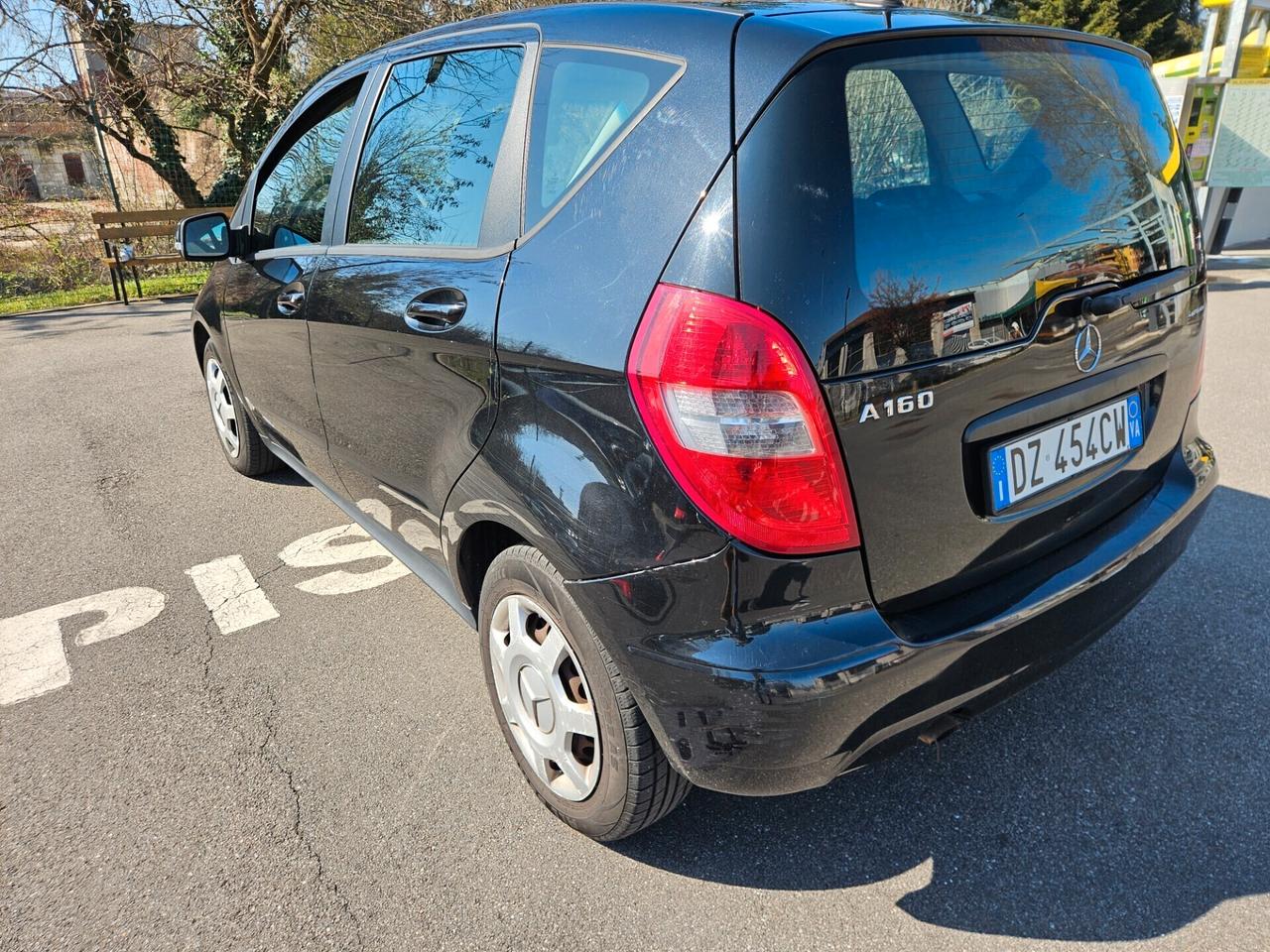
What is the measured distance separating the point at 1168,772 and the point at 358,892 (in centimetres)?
202

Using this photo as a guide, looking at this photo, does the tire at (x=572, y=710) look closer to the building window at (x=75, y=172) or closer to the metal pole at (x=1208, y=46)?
Answer: the metal pole at (x=1208, y=46)

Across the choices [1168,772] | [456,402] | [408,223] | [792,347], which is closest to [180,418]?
[408,223]

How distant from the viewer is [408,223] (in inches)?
95.3

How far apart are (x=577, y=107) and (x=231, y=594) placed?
2.42m

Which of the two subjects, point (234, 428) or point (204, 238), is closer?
point (204, 238)

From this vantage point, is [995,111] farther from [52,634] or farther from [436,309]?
[52,634]

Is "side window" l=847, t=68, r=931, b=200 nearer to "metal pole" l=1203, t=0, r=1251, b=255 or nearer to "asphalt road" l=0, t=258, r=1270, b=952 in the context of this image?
"asphalt road" l=0, t=258, r=1270, b=952

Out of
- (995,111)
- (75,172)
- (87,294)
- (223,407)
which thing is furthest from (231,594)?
(75,172)

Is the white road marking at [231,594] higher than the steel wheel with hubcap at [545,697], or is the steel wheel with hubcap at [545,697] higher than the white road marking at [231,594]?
the steel wheel with hubcap at [545,697]

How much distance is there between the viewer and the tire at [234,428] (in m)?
4.23

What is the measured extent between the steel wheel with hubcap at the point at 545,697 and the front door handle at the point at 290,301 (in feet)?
4.72

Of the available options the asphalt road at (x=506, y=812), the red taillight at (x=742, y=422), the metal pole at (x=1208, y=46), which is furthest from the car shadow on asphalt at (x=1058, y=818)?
the metal pole at (x=1208, y=46)

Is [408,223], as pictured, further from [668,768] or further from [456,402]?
[668,768]

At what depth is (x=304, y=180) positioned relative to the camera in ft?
10.3
